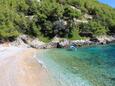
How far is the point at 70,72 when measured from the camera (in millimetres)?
36750

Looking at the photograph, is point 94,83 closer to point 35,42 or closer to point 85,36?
point 35,42

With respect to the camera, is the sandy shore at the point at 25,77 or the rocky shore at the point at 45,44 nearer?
the sandy shore at the point at 25,77

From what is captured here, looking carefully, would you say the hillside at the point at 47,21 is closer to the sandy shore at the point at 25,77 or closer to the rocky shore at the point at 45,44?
the rocky shore at the point at 45,44

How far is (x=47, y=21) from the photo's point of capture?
102562mm

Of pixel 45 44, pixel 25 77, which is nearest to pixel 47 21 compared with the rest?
pixel 45 44

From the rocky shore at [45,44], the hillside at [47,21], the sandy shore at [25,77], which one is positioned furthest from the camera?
the hillside at [47,21]

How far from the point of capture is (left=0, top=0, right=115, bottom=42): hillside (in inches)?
3730

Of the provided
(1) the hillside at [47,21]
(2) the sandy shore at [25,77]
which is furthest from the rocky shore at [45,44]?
(2) the sandy shore at [25,77]

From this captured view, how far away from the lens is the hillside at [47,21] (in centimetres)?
9475

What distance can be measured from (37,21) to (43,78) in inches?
2773

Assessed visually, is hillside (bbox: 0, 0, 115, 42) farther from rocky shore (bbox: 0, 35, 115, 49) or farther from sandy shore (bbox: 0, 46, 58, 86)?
sandy shore (bbox: 0, 46, 58, 86)

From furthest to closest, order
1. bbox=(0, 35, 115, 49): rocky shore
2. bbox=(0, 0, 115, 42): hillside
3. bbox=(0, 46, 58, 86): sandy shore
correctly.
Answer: bbox=(0, 0, 115, 42): hillside
bbox=(0, 35, 115, 49): rocky shore
bbox=(0, 46, 58, 86): sandy shore

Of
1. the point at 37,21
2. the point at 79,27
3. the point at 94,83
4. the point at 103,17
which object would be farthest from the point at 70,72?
the point at 103,17

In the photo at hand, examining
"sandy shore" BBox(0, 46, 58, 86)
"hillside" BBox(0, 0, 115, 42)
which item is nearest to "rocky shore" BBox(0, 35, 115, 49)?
"hillside" BBox(0, 0, 115, 42)
